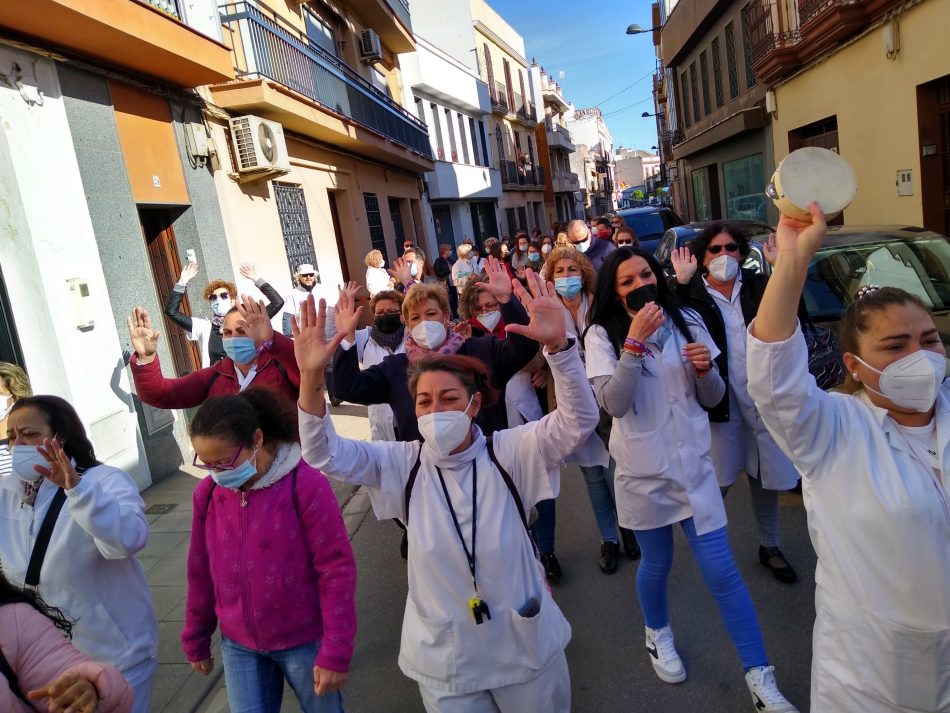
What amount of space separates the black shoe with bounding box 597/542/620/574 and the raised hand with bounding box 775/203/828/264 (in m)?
2.73

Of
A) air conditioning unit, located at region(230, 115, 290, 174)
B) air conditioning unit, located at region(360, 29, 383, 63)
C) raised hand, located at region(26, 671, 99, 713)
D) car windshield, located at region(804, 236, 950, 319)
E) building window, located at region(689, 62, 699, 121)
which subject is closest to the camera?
raised hand, located at region(26, 671, 99, 713)

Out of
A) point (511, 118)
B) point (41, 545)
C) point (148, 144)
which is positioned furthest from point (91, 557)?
point (511, 118)

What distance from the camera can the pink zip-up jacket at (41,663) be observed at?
1.63 m

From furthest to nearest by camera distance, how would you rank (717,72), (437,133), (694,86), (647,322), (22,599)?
(437,133) < (694,86) < (717,72) < (647,322) < (22,599)

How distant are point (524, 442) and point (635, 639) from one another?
1.65 metres

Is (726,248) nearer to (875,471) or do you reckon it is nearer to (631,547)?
(631,547)

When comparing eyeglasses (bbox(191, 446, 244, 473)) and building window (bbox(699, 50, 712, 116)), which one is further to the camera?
building window (bbox(699, 50, 712, 116))

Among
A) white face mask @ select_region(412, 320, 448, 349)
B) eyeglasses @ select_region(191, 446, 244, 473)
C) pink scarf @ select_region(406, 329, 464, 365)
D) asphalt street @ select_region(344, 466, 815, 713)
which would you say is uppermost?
white face mask @ select_region(412, 320, 448, 349)

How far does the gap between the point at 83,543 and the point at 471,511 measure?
4.53 ft

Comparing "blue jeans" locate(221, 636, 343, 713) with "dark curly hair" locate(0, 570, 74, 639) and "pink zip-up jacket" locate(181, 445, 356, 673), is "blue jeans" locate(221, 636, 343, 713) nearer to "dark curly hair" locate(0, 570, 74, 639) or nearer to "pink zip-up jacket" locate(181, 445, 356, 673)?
"pink zip-up jacket" locate(181, 445, 356, 673)

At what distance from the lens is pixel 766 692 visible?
2617mm

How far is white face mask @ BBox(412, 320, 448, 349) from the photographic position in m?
3.39

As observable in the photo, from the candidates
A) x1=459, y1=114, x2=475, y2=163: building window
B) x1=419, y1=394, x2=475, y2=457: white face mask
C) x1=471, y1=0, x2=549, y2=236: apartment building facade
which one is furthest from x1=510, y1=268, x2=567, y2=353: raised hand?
x1=471, y1=0, x2=549, y2=236: apartment building facade

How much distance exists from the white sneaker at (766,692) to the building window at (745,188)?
15424 mm
